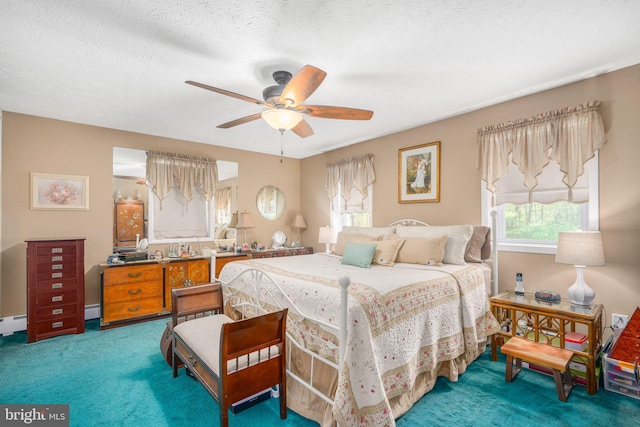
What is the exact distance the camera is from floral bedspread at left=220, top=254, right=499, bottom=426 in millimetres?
1703

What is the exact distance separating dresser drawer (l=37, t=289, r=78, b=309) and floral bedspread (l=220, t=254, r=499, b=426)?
7.27 feet

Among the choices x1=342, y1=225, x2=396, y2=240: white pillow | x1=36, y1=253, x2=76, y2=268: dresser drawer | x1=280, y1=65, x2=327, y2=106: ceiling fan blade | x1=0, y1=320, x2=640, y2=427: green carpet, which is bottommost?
x1=0, y1=320, x2=640, y2=427: green carpet

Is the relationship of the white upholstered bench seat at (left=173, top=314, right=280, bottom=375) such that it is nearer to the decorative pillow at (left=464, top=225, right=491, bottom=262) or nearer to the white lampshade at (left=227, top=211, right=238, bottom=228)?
the decorative pillow at (left=464, top=225, right=491, bottom=262)

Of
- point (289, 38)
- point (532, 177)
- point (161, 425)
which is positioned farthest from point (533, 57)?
point (161, 425)

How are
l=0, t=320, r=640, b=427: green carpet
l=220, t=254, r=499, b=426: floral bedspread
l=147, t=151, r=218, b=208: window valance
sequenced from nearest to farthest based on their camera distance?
l=220, t=254, r=499, b=426: floral bedspread → l=0, t=320, r=640, b=427: green carpet → l=147, t=151, r=218, b=208: window valance

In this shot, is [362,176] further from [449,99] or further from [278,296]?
[278,296]

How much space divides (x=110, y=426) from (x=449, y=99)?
4.05 metres

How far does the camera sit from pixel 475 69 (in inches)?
103

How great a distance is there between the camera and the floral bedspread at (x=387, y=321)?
1.70 m

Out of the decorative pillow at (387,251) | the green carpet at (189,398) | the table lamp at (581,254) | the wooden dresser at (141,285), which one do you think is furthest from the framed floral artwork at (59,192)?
the table lamp at (581,254)

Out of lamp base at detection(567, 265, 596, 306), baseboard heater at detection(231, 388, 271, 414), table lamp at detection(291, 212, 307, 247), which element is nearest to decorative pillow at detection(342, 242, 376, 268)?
baseboard heater at detection(231, 388, 271, 414)

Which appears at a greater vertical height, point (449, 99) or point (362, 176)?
point (449, 99)

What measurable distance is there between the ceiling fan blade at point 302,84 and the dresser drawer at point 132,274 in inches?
124

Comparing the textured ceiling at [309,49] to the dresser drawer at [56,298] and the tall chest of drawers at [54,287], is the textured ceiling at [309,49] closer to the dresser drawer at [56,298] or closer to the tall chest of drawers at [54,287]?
the tall chest of drawers at [54,287]
